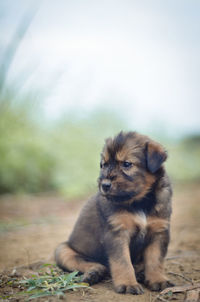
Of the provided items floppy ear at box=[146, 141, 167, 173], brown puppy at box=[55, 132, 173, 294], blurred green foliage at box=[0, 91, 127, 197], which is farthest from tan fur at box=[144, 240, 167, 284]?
blurred green foliage at box=[0, 91, 127, 197]

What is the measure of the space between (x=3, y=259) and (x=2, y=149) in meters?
5.72

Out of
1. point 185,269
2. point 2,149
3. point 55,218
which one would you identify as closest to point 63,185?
point 2,149

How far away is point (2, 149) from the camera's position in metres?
10.4

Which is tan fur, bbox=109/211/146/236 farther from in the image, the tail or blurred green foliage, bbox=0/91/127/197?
blurred green foliage, bbox=0/91/127/197

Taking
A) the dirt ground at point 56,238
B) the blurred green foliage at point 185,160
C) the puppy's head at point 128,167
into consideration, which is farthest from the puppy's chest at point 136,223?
the blurred green foliage at point 185,160

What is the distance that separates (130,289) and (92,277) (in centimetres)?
45

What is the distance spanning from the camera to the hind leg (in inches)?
144

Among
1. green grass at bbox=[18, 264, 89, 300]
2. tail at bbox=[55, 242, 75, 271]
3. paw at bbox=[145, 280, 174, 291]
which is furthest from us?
tail at bbox=[55, 242, 75, 271]

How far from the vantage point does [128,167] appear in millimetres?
3758

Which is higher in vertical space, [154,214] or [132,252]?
[154,214]

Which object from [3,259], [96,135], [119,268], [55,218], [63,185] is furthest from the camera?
[96,135]

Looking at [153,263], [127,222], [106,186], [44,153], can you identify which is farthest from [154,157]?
[44,153]

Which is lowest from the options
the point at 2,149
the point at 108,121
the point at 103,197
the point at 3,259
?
the point at 3,259

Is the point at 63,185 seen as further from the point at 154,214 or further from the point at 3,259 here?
the point at 154,214
